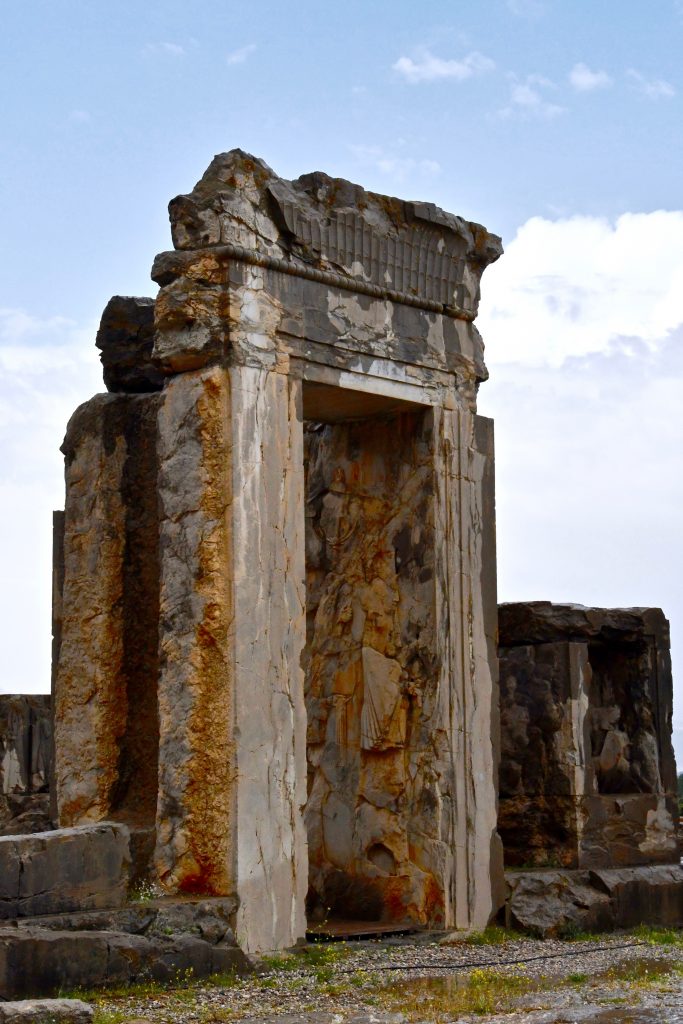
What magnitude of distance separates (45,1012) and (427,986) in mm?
2038

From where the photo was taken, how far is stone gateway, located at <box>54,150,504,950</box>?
7949 millimetres

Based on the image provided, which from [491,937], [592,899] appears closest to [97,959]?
[491,937]

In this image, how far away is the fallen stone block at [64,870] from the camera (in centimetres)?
689

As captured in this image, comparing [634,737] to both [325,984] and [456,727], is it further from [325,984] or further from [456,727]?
[325,984]

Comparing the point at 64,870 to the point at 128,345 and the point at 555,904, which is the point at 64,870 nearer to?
the point at 128,345

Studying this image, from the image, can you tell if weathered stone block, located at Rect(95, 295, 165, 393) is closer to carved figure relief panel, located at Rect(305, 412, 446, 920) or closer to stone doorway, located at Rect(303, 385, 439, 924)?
stone doorway, located at Rect(303, 385, 439, 924)

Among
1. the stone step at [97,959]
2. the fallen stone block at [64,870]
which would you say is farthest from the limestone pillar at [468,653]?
the fallen stone block at [64,870]

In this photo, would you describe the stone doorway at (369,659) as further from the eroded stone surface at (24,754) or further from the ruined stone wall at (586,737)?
the eroded stone surface at (24,754)

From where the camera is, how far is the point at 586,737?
1034cm

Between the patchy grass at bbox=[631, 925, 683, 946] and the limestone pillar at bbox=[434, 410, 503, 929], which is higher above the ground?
Answer: the limestone pillar at bbox=[434, 410, 503, 929]

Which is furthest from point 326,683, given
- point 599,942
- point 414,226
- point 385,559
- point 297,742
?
point 414,226

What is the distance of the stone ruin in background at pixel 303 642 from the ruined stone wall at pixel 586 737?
20mm

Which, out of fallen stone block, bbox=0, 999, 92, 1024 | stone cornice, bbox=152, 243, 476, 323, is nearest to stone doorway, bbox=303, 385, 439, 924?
stone cornice, bbox=152, 243, 476, 323

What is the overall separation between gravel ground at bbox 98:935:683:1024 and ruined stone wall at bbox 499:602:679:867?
120 cm
